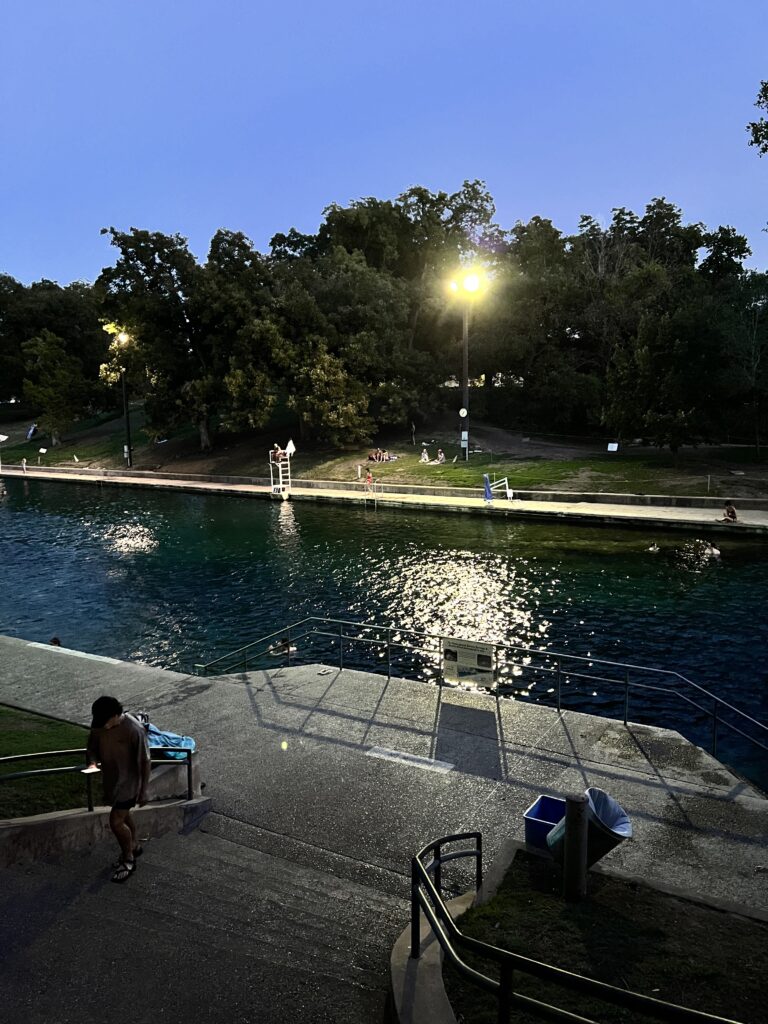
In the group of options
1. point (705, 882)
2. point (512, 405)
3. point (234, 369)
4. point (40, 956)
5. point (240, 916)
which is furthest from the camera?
point (512, 405)

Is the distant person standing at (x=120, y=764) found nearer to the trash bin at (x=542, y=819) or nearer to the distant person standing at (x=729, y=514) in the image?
the trash bin at (x=542, y=819)

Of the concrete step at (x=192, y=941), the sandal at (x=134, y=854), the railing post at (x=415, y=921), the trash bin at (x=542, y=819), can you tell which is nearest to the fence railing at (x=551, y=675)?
the trash bin at (x=542, y=819)

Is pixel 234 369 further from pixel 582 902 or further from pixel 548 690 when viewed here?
pixel 582 902

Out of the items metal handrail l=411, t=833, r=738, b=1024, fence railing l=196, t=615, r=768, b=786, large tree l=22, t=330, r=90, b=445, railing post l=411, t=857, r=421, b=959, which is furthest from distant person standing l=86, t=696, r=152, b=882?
large tree l=22, t=330, r=90, b=445

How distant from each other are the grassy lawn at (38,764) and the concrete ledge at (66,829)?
0.45 metres

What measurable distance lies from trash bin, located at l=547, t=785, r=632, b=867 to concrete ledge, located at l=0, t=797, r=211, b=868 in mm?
4326

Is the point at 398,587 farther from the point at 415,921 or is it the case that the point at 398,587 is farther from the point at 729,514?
the point at 415,921

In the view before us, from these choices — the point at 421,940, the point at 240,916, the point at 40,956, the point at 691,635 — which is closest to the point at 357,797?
the point at 240,916

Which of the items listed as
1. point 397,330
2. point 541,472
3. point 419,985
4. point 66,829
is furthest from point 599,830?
point 397,330

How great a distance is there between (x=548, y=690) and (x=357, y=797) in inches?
289

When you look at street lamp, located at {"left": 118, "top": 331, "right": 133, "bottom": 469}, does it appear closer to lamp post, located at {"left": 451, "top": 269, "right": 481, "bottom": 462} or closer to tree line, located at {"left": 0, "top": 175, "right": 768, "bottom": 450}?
tree line, located at {"left": 0, "top": 175, "right": 768, "bottom": 450}

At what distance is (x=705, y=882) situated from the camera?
713 cm

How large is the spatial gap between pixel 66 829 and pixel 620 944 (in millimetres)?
5228

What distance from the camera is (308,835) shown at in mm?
8070
